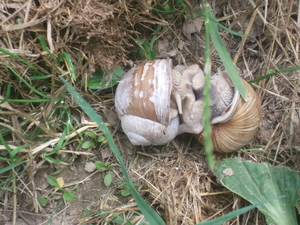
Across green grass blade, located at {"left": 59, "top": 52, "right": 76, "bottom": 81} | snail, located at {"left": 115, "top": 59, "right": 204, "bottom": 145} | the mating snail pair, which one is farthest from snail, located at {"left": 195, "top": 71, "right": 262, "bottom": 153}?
green grass blade, located at {"left": 59, "top": 52, "right": 76, "bottom": 81}

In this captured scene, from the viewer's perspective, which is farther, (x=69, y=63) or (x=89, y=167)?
(x=89, y=167)

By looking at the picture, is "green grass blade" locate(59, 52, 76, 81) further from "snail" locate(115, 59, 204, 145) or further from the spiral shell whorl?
the spiral shell whorl

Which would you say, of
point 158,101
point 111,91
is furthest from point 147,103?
point 111,91

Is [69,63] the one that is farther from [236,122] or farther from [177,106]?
[236,122]

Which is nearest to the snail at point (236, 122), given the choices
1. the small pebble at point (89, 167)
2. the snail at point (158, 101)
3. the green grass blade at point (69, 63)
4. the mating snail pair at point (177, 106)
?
the mating snail pair at point (177, 106)

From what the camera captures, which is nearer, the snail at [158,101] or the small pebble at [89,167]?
the snail at [158,101]

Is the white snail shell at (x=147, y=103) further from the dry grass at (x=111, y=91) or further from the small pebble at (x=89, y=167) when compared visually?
the small pebble at (x=89, y=167)
